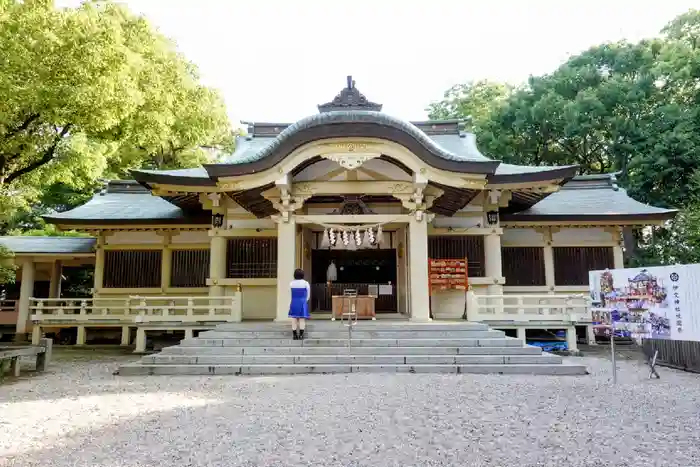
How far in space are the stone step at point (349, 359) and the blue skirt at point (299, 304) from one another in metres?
0.84

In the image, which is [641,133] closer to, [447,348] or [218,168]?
[447,348]

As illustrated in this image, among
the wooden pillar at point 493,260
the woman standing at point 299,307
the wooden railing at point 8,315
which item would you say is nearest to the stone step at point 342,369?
the woman standing at point 299,307

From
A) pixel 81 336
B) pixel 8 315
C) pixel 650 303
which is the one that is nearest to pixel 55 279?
pixel 8 315

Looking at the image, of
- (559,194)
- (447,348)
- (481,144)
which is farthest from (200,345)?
(481,144)

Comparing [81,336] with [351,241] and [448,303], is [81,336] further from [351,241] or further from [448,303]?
[448,303]

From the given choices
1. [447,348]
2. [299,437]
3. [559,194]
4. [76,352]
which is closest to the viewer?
[299,437]

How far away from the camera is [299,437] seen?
4.46 meters

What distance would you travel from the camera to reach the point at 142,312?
38.9 feet

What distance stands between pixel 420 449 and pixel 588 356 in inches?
331

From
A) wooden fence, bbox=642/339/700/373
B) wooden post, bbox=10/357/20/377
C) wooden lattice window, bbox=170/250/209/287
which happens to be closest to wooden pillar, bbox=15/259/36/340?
wooden lattice window, bbox=170/250/209/287

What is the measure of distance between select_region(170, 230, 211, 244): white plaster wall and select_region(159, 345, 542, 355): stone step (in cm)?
528

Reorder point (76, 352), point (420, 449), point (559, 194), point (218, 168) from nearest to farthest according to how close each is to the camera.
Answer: point (420, 449) → point (218, 168) → point (76, 352) → point (559, 194)

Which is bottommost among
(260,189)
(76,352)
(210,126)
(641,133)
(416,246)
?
(76,352)

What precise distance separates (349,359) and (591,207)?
30.2ft
